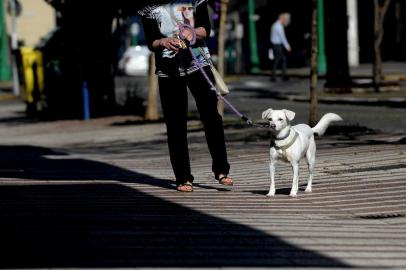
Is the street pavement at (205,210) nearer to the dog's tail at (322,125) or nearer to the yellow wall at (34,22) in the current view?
the dog's tail at (322,125)

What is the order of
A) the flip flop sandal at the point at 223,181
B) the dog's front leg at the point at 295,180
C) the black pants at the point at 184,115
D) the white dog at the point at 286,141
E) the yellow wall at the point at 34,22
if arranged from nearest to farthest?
the white dog at the point at 286,141 → the dog's front leg at the point at 295,180 → the black pants at the point at 184,115 → the flip flop sandal at the point at 223,181 → the yellow wall at the point at 34,22

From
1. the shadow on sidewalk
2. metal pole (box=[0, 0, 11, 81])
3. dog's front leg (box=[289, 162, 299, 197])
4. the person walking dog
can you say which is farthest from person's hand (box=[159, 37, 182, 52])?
metal pole (box=[0, 0, 11, 81])

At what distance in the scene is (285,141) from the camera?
29.5 ft

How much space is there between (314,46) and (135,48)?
3742cm

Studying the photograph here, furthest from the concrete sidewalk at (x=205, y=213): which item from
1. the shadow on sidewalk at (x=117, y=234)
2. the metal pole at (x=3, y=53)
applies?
the metal pole at (x=3, y=53)

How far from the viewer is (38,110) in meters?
28.0

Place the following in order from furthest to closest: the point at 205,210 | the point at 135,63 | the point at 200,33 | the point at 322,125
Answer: the point at 135,63, the point at 322,125, the point at 200,33, the point at 205,210

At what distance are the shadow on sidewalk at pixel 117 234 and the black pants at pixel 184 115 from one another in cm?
47

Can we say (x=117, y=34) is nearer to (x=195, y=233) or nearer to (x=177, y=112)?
(x=177, y=112)

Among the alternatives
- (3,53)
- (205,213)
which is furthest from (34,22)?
(205,213)

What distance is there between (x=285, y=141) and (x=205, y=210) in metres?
0.93

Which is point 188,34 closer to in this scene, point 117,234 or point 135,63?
point 117,234

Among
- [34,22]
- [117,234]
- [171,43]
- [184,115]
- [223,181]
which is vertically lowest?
[34,22]

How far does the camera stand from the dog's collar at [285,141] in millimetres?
9000
